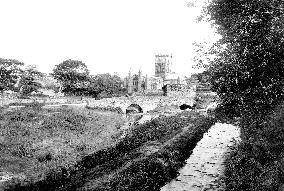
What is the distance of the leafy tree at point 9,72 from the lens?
78113mm

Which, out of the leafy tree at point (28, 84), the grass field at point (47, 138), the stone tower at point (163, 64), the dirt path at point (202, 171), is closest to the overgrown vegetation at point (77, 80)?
the leafy tree at point (28, 84)

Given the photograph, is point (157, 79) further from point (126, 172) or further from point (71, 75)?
point (126, 172)

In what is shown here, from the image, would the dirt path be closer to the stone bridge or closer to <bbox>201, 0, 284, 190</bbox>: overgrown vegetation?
<bbox>201, 0, 284, 190</bbox>: overgrown vegetation

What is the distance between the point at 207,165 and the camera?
44.5ft

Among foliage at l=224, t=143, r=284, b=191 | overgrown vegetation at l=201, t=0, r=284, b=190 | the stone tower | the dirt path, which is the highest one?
the stone tower

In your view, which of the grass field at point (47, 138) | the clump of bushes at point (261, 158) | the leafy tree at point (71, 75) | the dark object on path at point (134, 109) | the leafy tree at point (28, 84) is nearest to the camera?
the clump of bushes at point (261, 158)

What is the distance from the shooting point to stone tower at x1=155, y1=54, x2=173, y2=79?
11096 cm

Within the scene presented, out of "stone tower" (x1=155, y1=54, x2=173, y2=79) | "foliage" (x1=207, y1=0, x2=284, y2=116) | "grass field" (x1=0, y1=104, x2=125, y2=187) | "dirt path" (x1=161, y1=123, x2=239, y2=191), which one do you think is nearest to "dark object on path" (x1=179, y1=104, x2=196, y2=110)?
"grass field" (x1=0, y1=104, x2=125, y2=187)

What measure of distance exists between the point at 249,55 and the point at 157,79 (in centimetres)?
9111

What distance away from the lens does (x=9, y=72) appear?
80.0 meters

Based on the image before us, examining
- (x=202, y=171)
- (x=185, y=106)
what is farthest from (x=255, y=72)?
(x=185, y=106)

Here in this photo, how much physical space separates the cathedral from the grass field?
49.7 metres

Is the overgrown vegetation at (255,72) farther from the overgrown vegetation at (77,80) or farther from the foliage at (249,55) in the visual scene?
the overgrown vegetation at (77,80)

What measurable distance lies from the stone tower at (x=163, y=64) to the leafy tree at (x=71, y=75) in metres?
33.9
